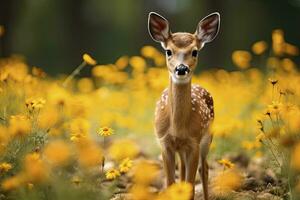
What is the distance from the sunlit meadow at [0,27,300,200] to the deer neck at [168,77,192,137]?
40cm

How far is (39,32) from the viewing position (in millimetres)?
24000

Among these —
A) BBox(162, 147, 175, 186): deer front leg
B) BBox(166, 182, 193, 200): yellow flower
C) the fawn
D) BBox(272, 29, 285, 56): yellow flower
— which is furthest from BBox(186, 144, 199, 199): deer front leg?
BBox(272, 29, 285, 56): yellow flower

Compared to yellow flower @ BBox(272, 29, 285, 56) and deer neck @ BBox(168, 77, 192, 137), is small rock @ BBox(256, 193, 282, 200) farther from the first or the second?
yellow flower @ BBox(272, 29, 285, 56)

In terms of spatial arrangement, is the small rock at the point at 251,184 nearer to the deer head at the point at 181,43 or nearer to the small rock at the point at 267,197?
the small rock at the point at 267,197

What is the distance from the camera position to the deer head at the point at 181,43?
5508 millimetres

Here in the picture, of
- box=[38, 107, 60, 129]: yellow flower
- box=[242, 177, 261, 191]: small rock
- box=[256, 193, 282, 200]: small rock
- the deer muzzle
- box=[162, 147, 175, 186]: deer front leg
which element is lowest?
box=[256, 193, 282, 200]: small rock

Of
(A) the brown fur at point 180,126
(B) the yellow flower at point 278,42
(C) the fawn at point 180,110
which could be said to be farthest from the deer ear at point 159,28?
(B) the yellow flower at point 278,42

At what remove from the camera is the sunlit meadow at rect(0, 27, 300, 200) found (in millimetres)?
4320

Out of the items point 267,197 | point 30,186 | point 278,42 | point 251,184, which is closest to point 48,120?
point 30,186

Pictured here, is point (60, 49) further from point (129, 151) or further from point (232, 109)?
point (129, 151)

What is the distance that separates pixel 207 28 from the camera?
6.07 m

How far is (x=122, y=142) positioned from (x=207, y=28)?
1.52 m

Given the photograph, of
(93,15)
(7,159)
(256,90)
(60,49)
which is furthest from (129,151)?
(93,15)

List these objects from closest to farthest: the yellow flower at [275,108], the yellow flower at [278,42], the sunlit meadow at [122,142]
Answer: the sunlit meadow at [122,142], the yellow flower at [275,108], the yellow flower at [278,42]
